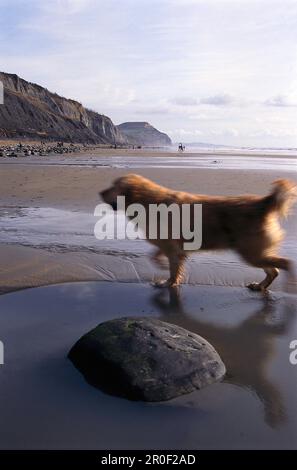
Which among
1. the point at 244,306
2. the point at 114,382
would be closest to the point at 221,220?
the point at 244,306

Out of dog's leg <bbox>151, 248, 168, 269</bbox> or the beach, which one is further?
dog's leg <bbox>151, 248, 168, 269</bbox>

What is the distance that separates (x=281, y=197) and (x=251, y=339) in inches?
66.0

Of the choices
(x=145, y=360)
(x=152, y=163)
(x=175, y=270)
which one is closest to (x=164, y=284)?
(x=175, y=270)

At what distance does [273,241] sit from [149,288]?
4.42 ft

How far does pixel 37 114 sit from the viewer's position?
254 feet

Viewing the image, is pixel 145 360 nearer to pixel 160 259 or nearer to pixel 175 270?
pixel 175 270

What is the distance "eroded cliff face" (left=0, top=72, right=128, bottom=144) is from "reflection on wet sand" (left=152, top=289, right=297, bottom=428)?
188 feet

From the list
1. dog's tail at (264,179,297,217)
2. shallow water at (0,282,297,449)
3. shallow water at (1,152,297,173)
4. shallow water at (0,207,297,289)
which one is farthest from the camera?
shallow water at (1,152,297,173)

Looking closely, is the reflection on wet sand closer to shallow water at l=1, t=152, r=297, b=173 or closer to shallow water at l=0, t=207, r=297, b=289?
shallow water at l=0, t=207, r=297, b=289

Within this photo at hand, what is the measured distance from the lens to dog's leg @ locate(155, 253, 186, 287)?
4902 millimetres

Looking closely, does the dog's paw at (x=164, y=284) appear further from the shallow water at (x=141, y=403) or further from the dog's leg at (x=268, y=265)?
the dog's leg at (x=268, y=265)

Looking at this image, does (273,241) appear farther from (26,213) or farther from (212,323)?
(26,213)

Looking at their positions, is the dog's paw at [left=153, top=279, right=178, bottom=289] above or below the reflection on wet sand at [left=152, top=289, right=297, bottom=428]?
above

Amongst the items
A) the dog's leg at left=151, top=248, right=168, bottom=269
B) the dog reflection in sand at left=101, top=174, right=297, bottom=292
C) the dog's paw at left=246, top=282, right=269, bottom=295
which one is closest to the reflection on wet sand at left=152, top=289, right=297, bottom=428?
the dog's paw at left=246, top=282, right=269, bottom=295
